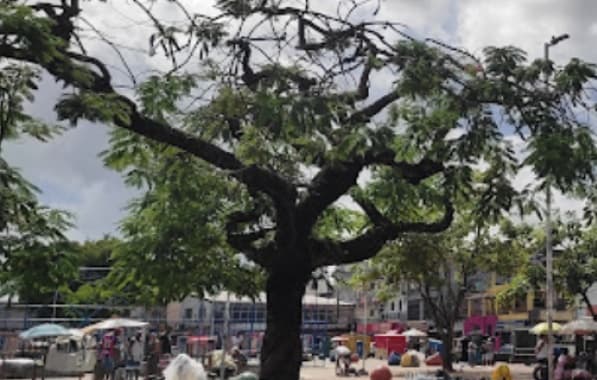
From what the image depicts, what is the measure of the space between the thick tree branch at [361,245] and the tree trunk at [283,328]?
0.49m

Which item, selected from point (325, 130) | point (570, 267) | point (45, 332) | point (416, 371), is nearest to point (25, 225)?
point (325, 130)

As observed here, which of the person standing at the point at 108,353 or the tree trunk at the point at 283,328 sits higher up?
the tree trunk at the point at 283,328

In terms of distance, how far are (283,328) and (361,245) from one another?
1608 mm

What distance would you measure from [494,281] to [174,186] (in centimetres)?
5069

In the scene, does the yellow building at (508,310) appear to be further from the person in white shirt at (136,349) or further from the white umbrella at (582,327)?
the person in white shirt at (136,349)

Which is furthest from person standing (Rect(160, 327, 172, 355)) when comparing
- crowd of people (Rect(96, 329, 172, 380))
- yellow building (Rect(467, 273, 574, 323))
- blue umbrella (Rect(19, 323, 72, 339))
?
yellow building (Rect(467, 273, 574, 323))

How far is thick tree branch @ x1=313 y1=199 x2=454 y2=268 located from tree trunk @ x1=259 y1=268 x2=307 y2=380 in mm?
488

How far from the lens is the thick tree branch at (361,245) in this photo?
34.5 feet

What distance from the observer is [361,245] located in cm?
1093

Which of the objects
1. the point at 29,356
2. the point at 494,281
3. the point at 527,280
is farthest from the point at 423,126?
the point at 494,281

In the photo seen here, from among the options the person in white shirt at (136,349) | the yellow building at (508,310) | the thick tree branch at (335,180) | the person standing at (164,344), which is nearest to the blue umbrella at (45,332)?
the person standing at (164,344)

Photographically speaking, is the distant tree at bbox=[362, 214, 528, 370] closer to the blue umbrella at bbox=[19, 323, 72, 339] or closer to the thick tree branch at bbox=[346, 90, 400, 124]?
the blue umbrella at bbox=[19, 323, 72, 339]

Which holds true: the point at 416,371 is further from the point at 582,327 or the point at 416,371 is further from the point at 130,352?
the point at 130,352

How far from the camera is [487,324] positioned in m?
60.8
